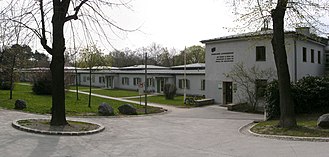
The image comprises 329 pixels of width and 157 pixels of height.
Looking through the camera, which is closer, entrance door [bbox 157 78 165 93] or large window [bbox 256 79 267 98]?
large window [bbox 256 79 267 98]

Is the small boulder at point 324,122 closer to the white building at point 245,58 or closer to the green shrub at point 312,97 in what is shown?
the green shrub at point 312,97

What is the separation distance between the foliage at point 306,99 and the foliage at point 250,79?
7214 mm

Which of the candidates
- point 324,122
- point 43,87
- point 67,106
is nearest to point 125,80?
point 43,87

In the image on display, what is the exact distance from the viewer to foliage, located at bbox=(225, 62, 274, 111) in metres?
27.8

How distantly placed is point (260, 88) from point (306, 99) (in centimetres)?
787

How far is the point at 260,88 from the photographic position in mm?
27656

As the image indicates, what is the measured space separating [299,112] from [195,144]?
11.5 meters

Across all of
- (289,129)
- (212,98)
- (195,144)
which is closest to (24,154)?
(195,144)

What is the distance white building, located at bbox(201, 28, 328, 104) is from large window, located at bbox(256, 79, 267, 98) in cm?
130

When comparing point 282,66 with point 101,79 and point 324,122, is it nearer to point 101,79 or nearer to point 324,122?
point 324,122

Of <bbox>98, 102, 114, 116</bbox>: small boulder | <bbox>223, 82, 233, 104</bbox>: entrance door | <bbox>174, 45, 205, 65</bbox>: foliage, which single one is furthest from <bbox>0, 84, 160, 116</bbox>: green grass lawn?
<bbox>174, 45, 205, 65</bbox>: foliage

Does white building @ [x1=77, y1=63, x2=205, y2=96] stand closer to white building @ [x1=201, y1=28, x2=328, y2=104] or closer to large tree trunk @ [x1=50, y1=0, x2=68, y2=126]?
white building @ [x1=201, y1=28, x2=328, y2=104]

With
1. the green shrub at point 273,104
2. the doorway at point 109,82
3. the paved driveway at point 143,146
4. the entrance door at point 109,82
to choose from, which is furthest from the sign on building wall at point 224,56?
the entrance door at point 109,82

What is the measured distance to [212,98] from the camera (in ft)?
107
